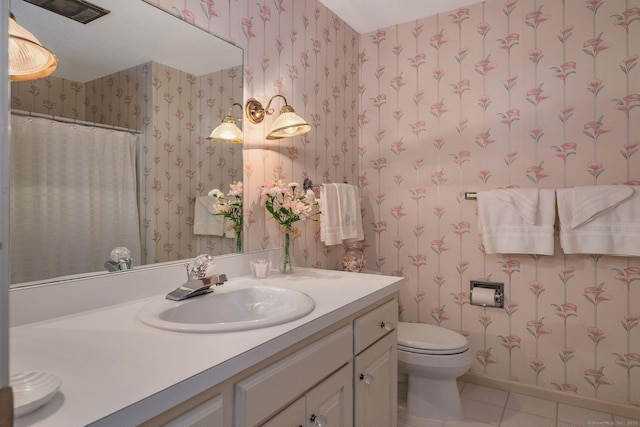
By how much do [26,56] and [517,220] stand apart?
2.21m

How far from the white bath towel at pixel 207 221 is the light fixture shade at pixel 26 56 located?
623 mm

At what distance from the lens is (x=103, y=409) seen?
54 cm

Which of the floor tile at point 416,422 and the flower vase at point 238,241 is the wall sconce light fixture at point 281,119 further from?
the floor tile at point 416,422

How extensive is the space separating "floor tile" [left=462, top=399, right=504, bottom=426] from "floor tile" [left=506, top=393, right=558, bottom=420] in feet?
0.30

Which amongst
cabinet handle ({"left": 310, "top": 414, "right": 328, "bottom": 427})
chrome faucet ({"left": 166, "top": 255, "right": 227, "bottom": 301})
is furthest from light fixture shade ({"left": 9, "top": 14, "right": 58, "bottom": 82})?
cabinet handle ({"left": 310, "top": 414, "right": 328, "bottom": 427})

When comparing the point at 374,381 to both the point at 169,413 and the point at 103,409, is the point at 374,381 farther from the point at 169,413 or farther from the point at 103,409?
the point at 103,409

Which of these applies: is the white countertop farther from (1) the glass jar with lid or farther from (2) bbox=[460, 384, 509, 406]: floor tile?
(2) bbox=[460, 384, 509, 406]: floor tile

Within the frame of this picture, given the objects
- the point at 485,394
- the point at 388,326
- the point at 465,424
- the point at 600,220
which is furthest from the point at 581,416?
the point at 388,326

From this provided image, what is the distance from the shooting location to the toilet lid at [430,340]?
187 centimetres

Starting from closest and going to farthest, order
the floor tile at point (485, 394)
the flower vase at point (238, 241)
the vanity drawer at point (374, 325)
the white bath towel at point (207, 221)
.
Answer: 1. the vanity drawer at point (374, 325)
2. the white bath towel at point (207, 221)
3. the flower vase at point (238, 241)
4. the floor tile at point (485, 394)

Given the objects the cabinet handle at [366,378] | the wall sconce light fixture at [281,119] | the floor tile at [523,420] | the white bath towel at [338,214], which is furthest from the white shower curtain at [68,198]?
the floor tile at [523,420]

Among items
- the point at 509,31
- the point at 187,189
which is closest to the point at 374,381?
the point at 187,189

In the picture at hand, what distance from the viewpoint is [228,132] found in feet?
5.16

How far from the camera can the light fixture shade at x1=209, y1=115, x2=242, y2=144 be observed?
153 cm
